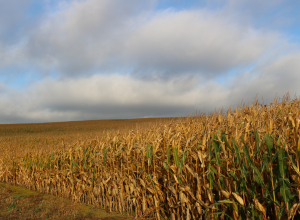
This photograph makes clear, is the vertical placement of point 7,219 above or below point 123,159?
below

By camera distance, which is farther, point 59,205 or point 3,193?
point 3,193

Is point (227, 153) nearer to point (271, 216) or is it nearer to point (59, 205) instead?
point (271, 216)

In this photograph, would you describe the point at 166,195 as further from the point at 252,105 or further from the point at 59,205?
the point at 252,105

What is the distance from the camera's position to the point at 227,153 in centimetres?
441

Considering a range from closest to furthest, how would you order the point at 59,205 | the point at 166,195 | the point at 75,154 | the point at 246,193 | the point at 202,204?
the point at 246,193 < the point at 202,204 < the point at 166,195 < the point at 59,205 < the point at 75,154

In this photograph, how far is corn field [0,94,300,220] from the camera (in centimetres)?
368

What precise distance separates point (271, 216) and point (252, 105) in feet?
20.1

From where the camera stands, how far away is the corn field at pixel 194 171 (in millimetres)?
3678

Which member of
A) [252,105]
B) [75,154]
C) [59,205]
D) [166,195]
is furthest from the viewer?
[252,105]

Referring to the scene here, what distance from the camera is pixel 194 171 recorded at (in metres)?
4.84

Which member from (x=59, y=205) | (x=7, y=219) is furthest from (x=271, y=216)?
(x=7, y=219)

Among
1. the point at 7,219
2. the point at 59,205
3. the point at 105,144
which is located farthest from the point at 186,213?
the point at 7,219

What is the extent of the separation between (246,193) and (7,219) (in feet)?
23.5

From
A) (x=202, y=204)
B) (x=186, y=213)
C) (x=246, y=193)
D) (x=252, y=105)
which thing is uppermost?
(x=252, y=105)
